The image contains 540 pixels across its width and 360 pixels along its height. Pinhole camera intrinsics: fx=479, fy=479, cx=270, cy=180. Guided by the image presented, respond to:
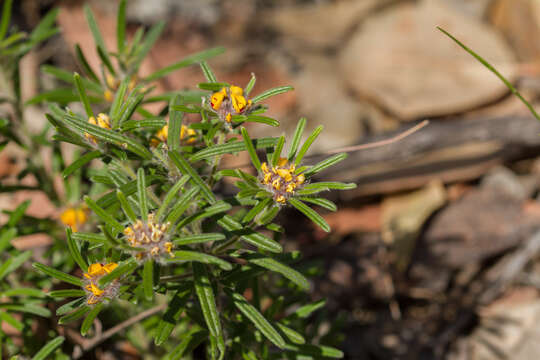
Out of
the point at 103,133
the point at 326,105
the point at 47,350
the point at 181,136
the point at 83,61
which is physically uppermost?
the point at 326,105

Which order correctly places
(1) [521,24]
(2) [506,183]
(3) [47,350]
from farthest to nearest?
(1) [521,24] → (2) [506,183] → (3) [47,350]

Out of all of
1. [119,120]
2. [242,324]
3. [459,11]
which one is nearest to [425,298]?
[242,324]

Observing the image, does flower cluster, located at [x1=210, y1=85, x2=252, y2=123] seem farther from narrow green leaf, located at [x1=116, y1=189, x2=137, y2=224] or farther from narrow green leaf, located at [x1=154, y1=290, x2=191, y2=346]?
narrow green leaf, located at [x1=154, y1=290, x2=191, y2=346]

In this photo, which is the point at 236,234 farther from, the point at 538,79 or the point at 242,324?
the point at 538,79

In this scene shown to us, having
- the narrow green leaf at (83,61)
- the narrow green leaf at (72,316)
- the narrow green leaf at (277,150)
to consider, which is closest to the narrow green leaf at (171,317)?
the narrow green leaf at (72,316)

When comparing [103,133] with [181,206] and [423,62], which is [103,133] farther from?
[423,62]

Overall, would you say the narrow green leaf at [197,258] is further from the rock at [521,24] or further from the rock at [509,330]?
the rock at [521,24]

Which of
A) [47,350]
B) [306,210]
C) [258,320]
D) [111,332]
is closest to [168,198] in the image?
[306,210]
